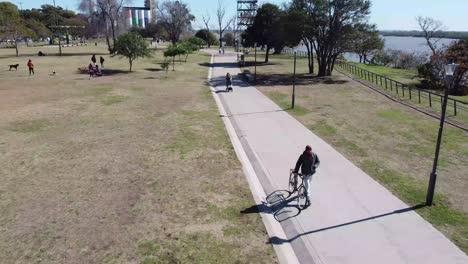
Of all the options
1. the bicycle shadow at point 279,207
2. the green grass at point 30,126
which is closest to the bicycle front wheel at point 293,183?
the bicycle shadow at point 279,207

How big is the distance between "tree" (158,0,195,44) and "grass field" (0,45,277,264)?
5532 centimetres

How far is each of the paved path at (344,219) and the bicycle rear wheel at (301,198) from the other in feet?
0.62

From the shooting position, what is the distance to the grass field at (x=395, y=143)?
9.23 m

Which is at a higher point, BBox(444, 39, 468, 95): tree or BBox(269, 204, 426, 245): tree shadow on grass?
BBox(444, 39, 468, 95): tree

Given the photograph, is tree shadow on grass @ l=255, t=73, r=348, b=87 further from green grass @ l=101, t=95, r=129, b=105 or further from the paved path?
the paved path

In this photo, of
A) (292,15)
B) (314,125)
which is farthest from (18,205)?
(292,15)

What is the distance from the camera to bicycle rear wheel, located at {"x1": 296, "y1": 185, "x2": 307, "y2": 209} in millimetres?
9133

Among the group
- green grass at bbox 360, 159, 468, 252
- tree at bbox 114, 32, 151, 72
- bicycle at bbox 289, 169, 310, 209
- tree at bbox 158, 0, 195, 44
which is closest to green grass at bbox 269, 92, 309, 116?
green grass at bbox 360, 159, 468, 252

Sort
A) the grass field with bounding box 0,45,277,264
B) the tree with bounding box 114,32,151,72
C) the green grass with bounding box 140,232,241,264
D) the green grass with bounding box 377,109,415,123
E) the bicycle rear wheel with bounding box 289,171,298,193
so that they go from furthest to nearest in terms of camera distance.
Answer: the tree with bounding box 114,32,151,72 < the green grass with bounding box 377,109,415,123 < the bicycle rear wheel with bounding box 289,171,298,193 < the grass field with bounding box 0,45,277,264 < the green grass with bounding box 140,232,241,264

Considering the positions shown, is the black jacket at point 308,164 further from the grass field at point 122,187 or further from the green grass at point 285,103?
the green grass at point 285,103

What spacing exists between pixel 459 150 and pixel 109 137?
13.7 m

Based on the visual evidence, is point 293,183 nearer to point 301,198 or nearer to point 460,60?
point 301,198

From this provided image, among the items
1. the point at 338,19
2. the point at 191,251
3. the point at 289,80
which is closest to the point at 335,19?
the point at 338,19

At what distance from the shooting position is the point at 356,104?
22.0 m
